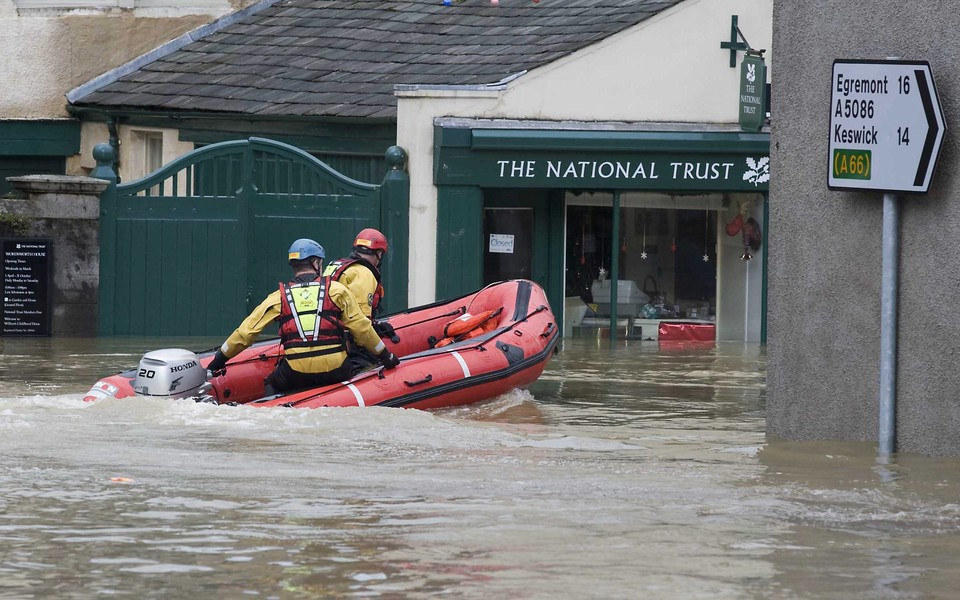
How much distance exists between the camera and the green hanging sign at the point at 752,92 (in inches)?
679

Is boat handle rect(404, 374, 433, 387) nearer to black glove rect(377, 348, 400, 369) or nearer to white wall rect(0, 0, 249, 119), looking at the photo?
black glove rect(377, 348, 400, 369)

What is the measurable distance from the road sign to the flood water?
1.60m

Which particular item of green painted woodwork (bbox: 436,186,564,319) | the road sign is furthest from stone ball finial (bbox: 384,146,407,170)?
the road sign

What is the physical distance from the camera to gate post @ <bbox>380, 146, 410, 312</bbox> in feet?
Result: 58.0

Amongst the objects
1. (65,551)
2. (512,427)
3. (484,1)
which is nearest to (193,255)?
(484,1)

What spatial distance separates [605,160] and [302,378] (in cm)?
751

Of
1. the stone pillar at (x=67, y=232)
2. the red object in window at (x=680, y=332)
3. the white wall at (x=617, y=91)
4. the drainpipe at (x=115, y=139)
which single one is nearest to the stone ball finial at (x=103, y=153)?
the stone pillar at (x=67, y=232)

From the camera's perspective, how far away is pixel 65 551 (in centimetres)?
645

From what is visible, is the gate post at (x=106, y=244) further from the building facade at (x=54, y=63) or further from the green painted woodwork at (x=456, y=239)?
the green painted woodwork at (x=456, y=239)

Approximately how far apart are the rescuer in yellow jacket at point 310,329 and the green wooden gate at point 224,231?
6.64 meters

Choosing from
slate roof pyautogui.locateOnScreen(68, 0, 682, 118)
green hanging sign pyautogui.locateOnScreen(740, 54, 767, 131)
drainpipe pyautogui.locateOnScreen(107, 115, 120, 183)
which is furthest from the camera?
drainpipe pyautogui.locateOnScreen(107, 115, 120, 183)

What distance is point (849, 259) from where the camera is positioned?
9.43m

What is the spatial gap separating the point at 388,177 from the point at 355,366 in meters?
6.46

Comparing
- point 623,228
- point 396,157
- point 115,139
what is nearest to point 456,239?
point 396,157
